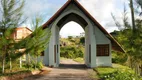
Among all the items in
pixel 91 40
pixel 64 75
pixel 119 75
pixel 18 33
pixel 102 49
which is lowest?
pixel 64 75

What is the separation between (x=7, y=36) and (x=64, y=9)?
10.5m

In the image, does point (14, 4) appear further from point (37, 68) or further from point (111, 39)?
point (111, 39)

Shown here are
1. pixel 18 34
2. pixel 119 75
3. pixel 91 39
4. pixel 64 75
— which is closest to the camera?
pixel 119 75

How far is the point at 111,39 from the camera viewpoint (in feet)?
85.7

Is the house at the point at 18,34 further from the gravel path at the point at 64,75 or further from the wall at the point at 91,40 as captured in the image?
the gravel path at the point at 64,75

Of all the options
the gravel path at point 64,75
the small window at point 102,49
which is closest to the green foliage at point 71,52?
the small window at point 102,49

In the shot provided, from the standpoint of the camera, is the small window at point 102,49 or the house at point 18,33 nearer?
the house at point 18,33

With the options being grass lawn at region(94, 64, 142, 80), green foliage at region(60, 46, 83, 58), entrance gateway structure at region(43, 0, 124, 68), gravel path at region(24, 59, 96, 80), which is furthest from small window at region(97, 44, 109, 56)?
green foliage at region(60, 46, 83, 58)

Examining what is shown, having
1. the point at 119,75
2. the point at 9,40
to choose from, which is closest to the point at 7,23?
the point at 9,40

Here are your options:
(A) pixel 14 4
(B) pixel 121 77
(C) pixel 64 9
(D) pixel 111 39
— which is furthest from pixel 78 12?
(B) pixel 121 77

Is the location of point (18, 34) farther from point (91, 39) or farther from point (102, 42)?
point (102, 42)

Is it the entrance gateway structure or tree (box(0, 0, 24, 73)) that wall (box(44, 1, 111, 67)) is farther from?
tree (box(0, 0, 24, 73))

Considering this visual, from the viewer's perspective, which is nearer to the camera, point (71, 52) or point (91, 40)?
point (91, 40)

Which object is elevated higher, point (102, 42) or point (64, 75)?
point (102, 42)
